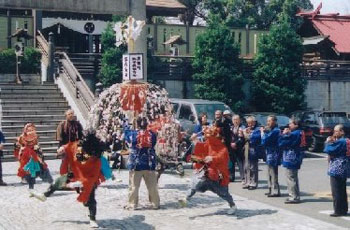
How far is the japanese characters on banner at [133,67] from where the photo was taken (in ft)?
41.8

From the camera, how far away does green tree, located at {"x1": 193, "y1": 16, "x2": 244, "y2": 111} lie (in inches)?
1117

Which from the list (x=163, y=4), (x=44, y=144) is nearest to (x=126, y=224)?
(x=44, y=144)

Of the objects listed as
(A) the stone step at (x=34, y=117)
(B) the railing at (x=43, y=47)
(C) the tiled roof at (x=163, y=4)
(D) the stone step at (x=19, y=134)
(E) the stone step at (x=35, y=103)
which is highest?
(C) the tiled roof at (x=163, y=4)

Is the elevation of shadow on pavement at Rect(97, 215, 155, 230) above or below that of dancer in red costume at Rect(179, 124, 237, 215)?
below

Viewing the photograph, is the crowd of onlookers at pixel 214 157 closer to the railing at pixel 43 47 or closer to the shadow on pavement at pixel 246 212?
the shadow on pavement at pixel 246 212

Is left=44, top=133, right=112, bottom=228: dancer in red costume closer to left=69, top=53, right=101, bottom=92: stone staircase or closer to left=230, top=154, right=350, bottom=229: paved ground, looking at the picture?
left=230, top=154, right=350, bottom=229: paved ground

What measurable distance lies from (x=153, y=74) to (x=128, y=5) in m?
11.9

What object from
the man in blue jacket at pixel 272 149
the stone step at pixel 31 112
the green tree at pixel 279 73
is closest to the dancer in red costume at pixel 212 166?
the man in blue jacket at pixel 272 149

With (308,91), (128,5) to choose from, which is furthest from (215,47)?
(128,5)

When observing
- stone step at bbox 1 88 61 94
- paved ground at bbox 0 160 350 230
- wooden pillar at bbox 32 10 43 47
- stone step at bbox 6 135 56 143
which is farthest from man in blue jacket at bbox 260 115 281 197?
wooden pillar at bbox 32 10 43 47

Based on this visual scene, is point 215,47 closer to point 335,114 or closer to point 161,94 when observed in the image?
point 335,114

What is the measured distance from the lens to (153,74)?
28891 millimetres

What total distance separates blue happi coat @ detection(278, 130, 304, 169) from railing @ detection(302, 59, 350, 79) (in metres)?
20.3

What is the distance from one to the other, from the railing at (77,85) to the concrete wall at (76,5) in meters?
5.36
